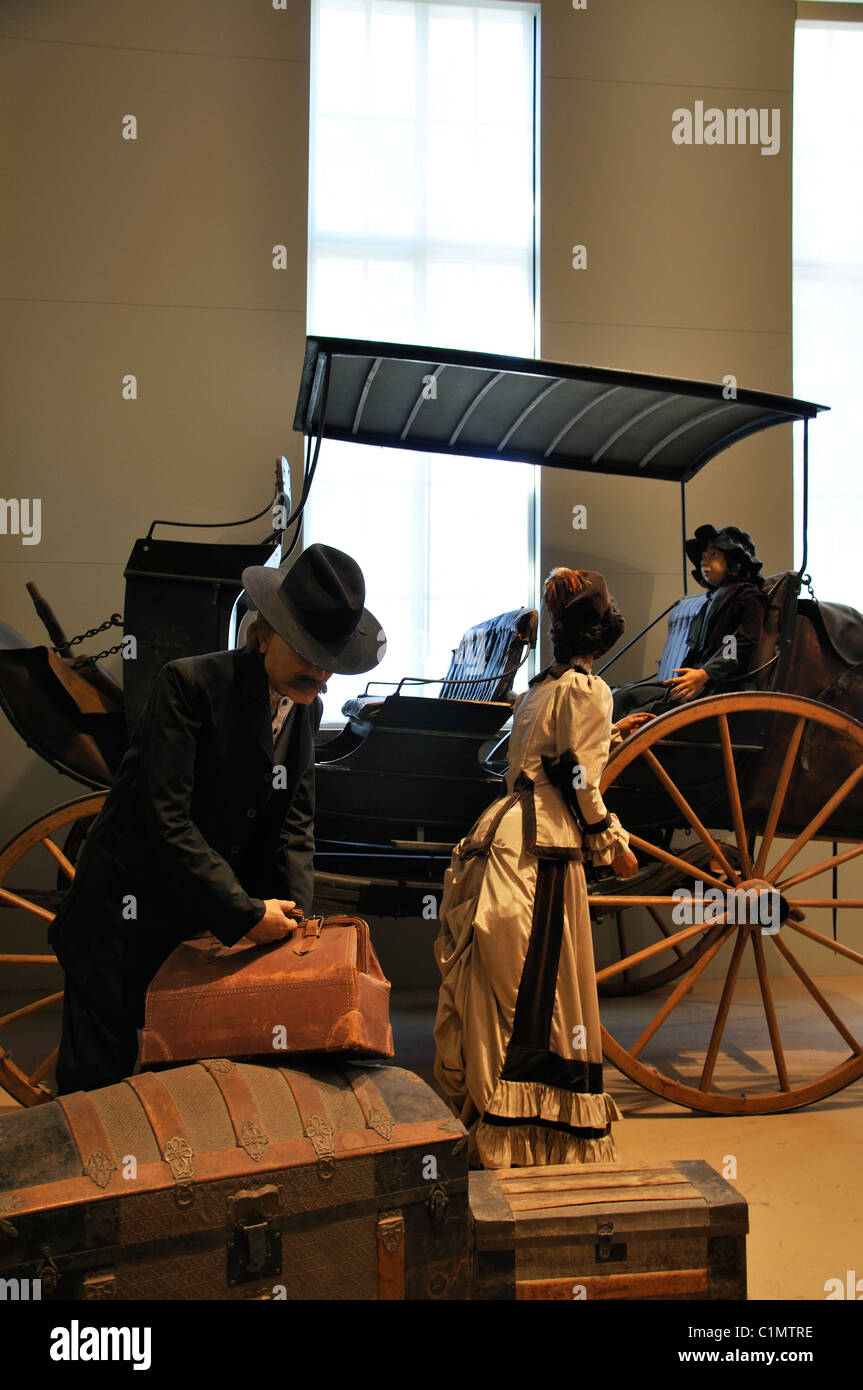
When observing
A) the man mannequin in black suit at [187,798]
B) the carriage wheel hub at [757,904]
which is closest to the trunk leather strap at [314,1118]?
the man mannequin in black suit at [187,798]

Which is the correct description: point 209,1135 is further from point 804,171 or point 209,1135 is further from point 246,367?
point 804,171

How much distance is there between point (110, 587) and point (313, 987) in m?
3.71

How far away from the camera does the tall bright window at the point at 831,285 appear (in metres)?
5.99

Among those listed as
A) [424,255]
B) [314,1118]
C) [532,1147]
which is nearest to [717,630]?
[532,1147]

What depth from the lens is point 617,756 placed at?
318cm

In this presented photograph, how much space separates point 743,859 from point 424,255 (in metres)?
3.86

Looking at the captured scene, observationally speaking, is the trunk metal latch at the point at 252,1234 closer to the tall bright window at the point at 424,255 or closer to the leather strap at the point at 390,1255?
the leather strap at the point at 390,1255

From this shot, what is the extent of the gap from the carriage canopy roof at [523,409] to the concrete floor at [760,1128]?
238 cm

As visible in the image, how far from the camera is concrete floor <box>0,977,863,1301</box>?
242cm

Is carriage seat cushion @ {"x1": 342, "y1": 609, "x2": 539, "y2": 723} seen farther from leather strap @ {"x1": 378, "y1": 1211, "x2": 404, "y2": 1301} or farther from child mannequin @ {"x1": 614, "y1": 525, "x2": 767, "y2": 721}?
leather strap @ {"x1": 378, "y1": 1211, "x2": 404, "y2": 1301}

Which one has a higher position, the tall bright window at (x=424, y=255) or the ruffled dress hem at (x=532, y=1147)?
the tall bright window at (x=424, y=255)

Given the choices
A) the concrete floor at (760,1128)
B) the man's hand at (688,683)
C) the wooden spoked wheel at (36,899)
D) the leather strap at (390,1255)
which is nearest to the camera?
the leather strap at (390,1255)

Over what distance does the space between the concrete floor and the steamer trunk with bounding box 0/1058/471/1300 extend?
2.97 ft

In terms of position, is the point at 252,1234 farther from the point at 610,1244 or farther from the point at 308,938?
the point at 610,1244
